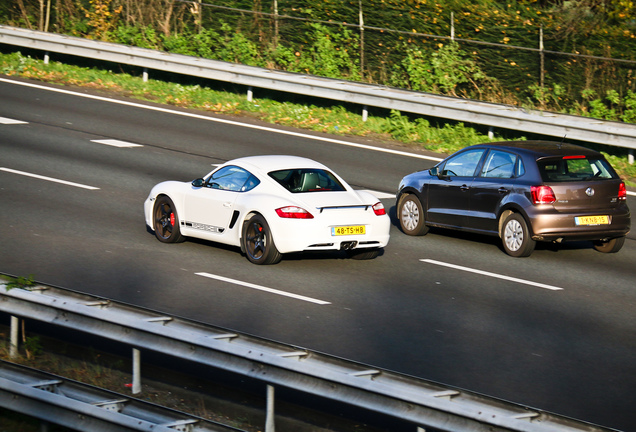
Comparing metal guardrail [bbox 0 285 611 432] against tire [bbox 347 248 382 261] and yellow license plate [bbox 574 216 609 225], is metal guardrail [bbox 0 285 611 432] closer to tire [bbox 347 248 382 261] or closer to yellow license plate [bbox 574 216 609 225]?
tire [bbox 347 248 382 261]

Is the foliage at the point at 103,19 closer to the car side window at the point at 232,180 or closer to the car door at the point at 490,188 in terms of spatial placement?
the car side window at the point at 232,180

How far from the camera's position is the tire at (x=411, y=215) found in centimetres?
1523

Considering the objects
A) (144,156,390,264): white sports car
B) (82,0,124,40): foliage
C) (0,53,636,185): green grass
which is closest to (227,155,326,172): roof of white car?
(144,156,390,264): white sports car

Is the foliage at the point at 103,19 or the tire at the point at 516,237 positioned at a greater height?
the foliage at the point at 103,19

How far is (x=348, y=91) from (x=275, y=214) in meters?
12.1

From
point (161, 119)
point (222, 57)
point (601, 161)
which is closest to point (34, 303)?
point (601, 161)

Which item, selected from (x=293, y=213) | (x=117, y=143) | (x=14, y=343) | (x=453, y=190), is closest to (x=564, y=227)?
(x=453, y=190)

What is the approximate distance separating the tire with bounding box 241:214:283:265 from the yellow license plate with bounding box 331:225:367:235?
32.2 inches

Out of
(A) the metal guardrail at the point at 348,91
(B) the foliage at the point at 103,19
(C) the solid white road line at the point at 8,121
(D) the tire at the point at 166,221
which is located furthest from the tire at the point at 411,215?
(B) the foliage at the point at 103,19

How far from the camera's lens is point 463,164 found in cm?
1496

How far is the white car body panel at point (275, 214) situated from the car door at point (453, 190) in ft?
6.95

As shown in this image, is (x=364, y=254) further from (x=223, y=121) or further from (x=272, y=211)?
(x=223, y=121)

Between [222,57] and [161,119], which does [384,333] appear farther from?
[222,57]

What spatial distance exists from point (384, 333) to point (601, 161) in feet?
18.4
